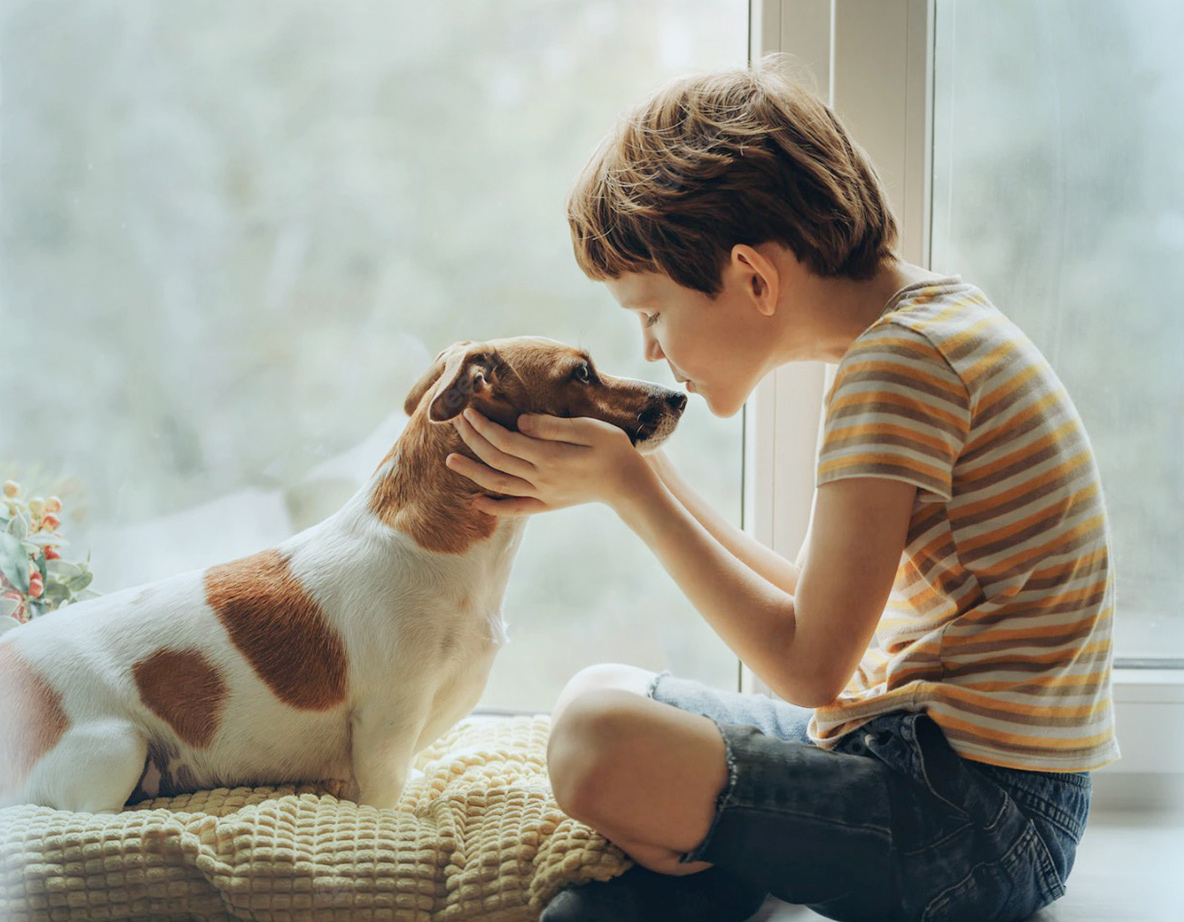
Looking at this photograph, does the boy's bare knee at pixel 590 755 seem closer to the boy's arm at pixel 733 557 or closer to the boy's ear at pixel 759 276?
the boy's arm at pixel 733 557

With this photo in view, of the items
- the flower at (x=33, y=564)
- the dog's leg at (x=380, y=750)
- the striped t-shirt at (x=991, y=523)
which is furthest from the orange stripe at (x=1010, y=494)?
the flower at (x=33, y=564)

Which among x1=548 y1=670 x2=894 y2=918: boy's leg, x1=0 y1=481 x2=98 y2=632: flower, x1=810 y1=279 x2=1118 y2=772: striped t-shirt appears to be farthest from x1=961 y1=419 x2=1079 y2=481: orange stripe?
x1=0 y1=481 x2=98 y2=632: flower

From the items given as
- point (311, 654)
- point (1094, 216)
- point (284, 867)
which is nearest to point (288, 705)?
point (311, 654)

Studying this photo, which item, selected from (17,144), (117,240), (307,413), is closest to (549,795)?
(307,413)

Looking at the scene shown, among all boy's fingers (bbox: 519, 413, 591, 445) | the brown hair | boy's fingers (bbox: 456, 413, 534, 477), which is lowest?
boy's fingers (bbox: 456, 413, 534, 477)

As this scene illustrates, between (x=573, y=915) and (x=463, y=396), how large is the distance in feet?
1.73

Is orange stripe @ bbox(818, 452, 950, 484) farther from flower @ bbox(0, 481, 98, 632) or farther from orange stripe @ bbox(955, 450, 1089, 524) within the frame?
flower @ bbox(0, 481, 98, 632)

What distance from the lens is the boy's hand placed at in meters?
1.10

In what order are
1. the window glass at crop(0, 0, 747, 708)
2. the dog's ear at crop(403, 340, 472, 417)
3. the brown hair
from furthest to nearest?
1. the window glass at crop(0, 0, 747, 708)
2. the dog's ear at crop(403, 340, 472, 417)
3. the brown hair

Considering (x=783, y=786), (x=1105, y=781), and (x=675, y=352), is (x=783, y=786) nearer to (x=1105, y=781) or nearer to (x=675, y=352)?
(x=675, y=352)

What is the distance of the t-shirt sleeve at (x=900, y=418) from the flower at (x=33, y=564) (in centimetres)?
107

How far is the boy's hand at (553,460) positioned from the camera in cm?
110

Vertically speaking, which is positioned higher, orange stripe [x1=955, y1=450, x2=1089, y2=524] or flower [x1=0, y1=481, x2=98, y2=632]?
orange stripe [x1=955, y1=450, x2=1089, y2=524]

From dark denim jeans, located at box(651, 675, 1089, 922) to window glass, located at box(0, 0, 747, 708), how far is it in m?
Answer: 0.60
